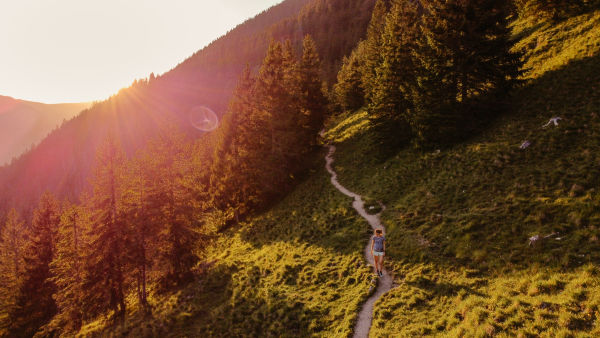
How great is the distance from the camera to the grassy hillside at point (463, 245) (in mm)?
10383

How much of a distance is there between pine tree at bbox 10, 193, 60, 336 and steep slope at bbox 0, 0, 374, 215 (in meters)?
101

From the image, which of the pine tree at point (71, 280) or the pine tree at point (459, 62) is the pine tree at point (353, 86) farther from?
the pine tree at point (71, 280)

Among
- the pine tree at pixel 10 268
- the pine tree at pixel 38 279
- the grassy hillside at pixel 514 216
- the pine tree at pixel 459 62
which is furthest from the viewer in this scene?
the pine tree at pixel 38 279

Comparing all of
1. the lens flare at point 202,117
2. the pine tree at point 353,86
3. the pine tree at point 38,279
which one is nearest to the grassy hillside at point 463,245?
the pine tree at point 38,279

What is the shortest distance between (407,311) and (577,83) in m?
20.7

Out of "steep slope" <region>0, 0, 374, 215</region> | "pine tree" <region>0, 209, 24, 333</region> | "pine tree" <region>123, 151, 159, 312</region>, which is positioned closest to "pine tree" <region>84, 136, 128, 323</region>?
"pine tree" <region>123, 151, 159, 312</region>

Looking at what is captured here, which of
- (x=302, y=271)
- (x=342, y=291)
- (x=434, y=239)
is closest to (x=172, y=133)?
(x=302, y=271)

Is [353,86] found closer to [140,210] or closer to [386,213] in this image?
[386,213]

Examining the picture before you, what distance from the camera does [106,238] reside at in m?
22.8

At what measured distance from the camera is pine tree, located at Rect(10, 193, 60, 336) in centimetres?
3319

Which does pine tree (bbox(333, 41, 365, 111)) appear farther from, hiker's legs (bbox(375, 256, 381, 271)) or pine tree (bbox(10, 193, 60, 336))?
pine tree (bbox(10, 193, 60, 336))

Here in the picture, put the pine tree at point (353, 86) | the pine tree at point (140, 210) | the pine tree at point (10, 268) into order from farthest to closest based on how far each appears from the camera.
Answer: the pine tree at point (353, 86) → the pine tree at point (10, 268) → the pine tree at point (140, 210)

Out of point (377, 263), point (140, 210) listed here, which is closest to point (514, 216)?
point (377, 263)

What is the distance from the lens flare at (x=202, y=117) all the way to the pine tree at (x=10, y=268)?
362ft
